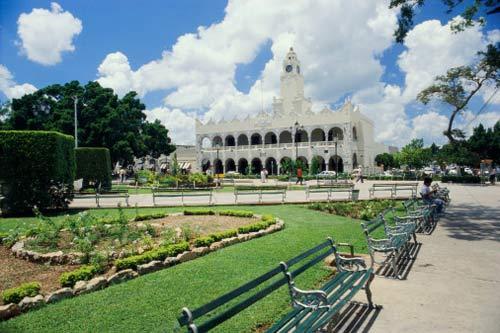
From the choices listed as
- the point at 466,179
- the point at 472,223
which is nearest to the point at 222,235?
the point at 472,223

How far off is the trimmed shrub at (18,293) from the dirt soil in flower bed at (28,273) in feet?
1.14

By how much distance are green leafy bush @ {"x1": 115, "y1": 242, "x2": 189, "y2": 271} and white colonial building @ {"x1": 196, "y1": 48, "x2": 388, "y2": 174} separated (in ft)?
130

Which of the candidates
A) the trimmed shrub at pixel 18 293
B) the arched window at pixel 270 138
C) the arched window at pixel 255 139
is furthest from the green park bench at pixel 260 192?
the arched window at pixel 255 139

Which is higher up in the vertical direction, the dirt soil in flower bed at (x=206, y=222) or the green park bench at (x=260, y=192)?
the green park bench at (x=260, y=192)

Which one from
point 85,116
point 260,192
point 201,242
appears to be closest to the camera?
point 201,242

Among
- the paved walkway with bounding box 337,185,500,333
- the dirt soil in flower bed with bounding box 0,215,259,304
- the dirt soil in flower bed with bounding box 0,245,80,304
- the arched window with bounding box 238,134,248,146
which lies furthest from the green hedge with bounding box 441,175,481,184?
the dirt soil in flower bed with bounding box 0,245,80,304

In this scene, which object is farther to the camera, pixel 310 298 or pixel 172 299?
pixel 172 299

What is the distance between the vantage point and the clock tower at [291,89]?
2328 inches

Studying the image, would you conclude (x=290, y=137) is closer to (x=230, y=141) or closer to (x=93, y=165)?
(x=230, y=141)

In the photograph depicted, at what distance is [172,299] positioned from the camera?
4.90m

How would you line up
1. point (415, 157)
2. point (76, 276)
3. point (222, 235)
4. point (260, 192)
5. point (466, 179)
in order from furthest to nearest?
point (415, 157), point (466, 179), point (260, 192), point (222, 235), point (76, 276)

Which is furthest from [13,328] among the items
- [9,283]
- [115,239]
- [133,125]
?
[133,125]

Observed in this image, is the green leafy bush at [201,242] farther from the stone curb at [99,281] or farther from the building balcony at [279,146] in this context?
the building balcony at [279,146]

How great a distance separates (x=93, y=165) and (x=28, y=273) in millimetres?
20076
